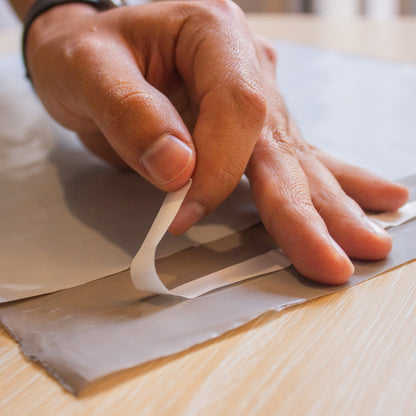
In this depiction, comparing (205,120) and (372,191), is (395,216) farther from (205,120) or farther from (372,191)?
(205,120)

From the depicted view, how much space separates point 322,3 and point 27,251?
6.43 ft

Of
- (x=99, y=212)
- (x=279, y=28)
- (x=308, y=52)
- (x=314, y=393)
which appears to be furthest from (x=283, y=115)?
(x=279, y=28)

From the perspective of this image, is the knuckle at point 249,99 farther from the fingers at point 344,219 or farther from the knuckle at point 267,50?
the knuckle at point 267,50

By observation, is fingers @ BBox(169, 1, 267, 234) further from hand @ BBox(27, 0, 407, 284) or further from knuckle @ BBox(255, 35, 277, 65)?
knuckle @ BBox(255, 35, 277, 65)

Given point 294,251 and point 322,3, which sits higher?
point 294,251

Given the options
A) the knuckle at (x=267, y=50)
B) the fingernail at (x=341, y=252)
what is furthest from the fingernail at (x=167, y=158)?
the knuckle at (x=267, y=50)

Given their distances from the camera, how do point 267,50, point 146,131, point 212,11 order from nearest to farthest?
point 146,131, point 212,11, point 267,50

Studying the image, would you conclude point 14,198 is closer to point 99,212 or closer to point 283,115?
point 99,212

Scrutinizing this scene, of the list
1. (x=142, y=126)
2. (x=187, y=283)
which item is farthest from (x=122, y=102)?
(x=187, y=283)

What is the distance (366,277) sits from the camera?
0.38 meters

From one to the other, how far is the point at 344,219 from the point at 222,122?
13 cm

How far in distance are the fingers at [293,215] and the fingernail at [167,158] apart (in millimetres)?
82

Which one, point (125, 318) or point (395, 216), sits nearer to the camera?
point (125, 318)

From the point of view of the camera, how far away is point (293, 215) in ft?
1.36
